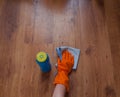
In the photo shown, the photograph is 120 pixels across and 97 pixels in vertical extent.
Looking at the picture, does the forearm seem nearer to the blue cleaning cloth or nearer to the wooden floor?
the wooden floor

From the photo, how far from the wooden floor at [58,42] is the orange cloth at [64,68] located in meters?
0.06

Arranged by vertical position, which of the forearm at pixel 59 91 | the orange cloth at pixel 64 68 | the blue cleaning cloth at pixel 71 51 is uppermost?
the blue cleaning cloth at pixel 71 51

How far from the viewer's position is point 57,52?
132 cm

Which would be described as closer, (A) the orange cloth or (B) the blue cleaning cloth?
(A) the orange cloth

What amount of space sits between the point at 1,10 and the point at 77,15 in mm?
644

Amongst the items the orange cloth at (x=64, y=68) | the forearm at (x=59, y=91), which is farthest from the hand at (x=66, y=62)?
the forearm at (x=59, y=91)

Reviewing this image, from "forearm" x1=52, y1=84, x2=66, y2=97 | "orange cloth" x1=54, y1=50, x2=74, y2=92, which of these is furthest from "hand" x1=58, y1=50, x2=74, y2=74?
"forearm" x1=52, y1=84, x2=66, y2=97

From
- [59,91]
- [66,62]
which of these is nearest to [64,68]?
[66,62]

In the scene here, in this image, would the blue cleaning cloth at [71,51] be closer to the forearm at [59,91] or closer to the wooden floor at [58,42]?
the wooden floor at [58,42]

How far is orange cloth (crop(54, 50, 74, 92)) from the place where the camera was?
3.82 ft

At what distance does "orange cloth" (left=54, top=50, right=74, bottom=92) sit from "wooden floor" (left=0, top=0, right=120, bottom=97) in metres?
0.06

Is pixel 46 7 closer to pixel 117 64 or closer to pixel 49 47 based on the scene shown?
pixel 49 47

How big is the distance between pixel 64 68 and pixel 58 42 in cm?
25

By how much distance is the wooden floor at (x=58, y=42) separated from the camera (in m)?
1.22
